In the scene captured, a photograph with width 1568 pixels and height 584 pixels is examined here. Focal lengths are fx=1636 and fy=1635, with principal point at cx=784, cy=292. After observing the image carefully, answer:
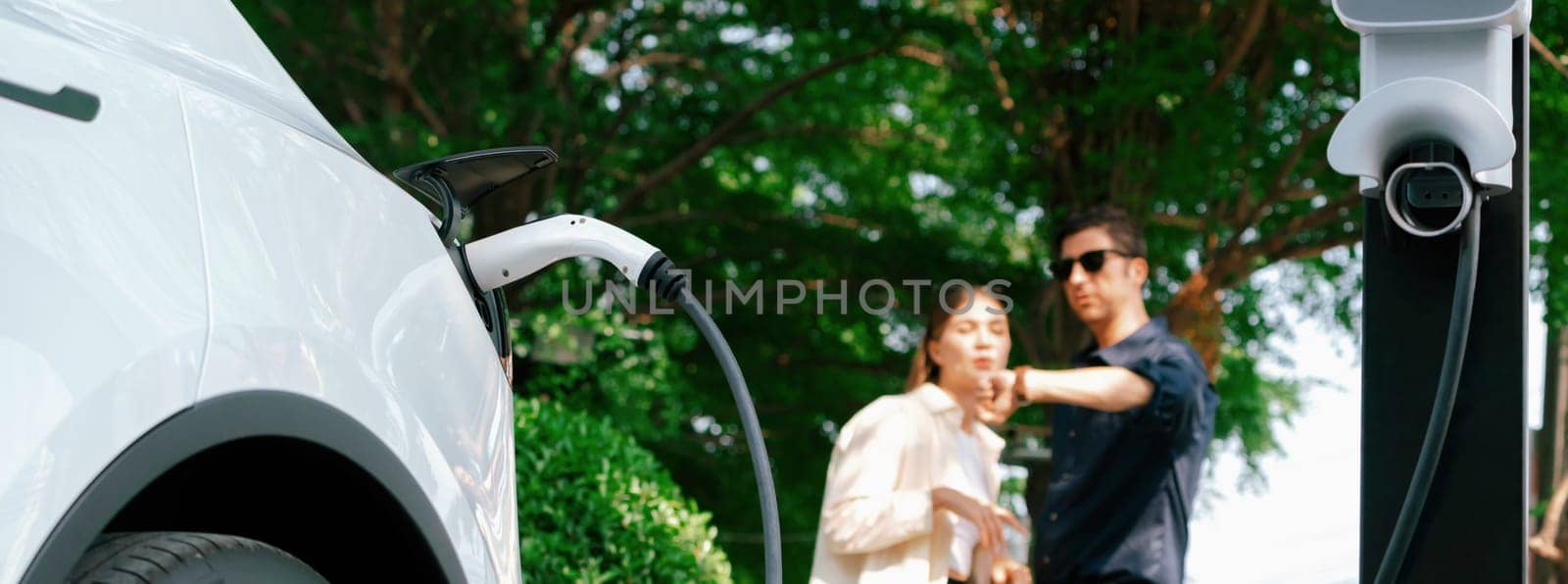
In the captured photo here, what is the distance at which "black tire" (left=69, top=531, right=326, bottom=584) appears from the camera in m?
1.33

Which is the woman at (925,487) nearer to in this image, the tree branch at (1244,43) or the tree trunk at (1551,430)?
the tree branch at (1244,43)

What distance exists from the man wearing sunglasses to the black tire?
261cm

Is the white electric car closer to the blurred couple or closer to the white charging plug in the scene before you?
the white charging plug

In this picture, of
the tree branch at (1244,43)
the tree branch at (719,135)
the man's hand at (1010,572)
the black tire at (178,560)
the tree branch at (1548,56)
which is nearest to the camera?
the black tire at (178,560)

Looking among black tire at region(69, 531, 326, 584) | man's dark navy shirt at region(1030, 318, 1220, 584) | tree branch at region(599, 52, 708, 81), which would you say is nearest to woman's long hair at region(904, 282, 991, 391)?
man's dark navy shirt at region(1030, 318, 1220, 584)

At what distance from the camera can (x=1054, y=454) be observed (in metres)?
4.48

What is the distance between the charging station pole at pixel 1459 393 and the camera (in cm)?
242

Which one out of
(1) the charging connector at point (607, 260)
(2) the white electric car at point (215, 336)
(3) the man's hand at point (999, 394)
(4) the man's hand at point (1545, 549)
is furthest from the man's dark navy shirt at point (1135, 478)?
(4) the man's hand at point (1545, 549)

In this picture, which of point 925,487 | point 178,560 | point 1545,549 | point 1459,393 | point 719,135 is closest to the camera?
point 178,560

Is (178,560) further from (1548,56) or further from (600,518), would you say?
(1548,56)

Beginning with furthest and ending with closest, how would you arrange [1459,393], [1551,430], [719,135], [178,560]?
[1551,430] → [719,135] → [1459,393] → [178,560]

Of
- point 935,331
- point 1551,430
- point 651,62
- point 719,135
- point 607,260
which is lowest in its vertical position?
point 607,260

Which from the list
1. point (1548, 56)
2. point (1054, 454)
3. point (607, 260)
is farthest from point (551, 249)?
point (1548, 56)

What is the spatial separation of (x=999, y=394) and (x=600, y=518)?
5.30 ft
